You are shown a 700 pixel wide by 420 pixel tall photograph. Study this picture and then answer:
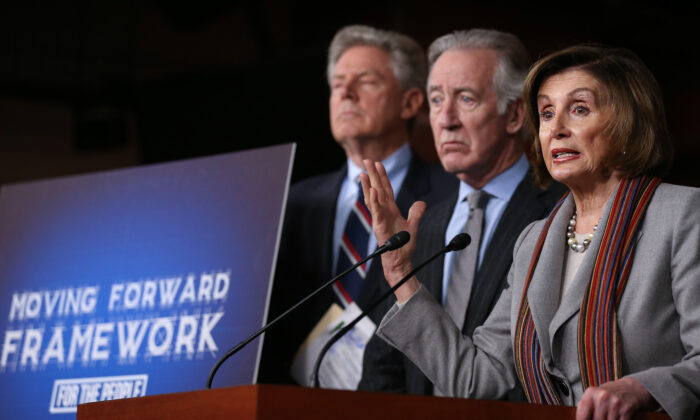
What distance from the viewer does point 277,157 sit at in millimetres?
3316

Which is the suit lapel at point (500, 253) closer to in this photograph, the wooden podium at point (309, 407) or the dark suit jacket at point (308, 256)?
the dark suit jacket at point (308, 256)

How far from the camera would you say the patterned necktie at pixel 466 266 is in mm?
2783

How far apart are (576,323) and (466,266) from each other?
846 mm

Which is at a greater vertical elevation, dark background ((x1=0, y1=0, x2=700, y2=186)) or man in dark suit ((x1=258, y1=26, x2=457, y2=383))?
dark background ((x1=0, y1=0, x2=700, y2=186))

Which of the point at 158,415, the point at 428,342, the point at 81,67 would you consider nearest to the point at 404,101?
the point at 428,342

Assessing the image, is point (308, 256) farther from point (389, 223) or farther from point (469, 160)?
point (389, 223)

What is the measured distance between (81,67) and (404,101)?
4333 mm

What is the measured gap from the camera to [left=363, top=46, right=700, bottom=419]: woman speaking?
1.91m

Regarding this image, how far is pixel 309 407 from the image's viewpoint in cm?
160

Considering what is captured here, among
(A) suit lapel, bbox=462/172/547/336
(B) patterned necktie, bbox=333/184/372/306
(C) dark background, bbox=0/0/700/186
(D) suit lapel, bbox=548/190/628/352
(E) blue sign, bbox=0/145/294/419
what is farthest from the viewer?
(C) dark background, bbox=0/0/700/186

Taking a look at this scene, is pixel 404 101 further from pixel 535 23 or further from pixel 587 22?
pixel 587 22

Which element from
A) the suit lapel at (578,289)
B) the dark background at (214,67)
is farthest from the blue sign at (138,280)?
the suit lapel at (578,289)

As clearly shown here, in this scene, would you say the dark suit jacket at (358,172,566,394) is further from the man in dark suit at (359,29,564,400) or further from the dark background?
the dark background

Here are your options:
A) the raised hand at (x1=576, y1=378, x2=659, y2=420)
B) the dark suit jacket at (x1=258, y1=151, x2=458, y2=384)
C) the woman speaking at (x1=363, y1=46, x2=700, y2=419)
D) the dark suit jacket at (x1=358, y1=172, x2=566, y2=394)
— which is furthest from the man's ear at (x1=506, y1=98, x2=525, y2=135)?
the raised hand at (x1=576, y1=378, x2=659, y2=420)
